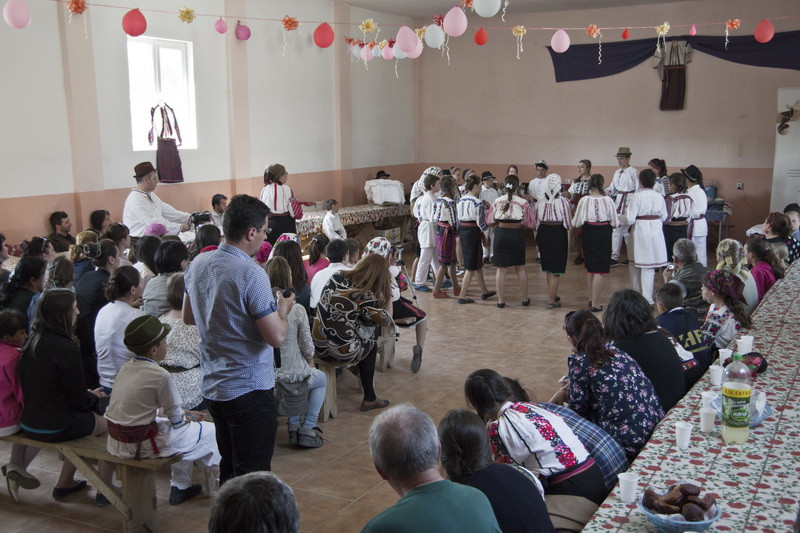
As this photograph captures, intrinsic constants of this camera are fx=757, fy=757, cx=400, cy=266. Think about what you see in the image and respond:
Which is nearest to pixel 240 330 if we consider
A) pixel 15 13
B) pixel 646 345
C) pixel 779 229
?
pixel 646 345

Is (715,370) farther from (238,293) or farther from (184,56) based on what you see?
(184,56)

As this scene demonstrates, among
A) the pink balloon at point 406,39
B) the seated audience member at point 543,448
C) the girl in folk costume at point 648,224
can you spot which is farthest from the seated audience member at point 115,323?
the girl in folk costume at point 648,224

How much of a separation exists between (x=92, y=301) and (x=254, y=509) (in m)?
3.57

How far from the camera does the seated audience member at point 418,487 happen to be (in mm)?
1859

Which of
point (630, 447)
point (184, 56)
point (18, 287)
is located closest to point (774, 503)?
point (630, 447)

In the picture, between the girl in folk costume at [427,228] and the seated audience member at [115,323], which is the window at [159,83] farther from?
the seated audience member at [115,323]

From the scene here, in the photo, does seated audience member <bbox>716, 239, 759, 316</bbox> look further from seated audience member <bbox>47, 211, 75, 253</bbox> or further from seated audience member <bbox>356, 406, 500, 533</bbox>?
seated audience member <bbox>47, 211, 75, 253</bbox>

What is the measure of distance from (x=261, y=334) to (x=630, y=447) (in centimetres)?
156

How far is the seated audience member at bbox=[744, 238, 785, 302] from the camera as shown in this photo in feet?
18.0

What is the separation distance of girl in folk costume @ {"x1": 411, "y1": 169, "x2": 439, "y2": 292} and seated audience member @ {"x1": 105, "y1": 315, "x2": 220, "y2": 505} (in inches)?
217

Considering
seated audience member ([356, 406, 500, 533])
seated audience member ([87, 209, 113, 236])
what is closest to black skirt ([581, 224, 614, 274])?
seated audience member ([87, 209, 113, 236])

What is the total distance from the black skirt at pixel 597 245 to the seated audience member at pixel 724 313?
3518 millimetres

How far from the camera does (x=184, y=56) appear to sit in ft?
30.4

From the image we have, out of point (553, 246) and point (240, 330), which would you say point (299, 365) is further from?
point (553, 246)
